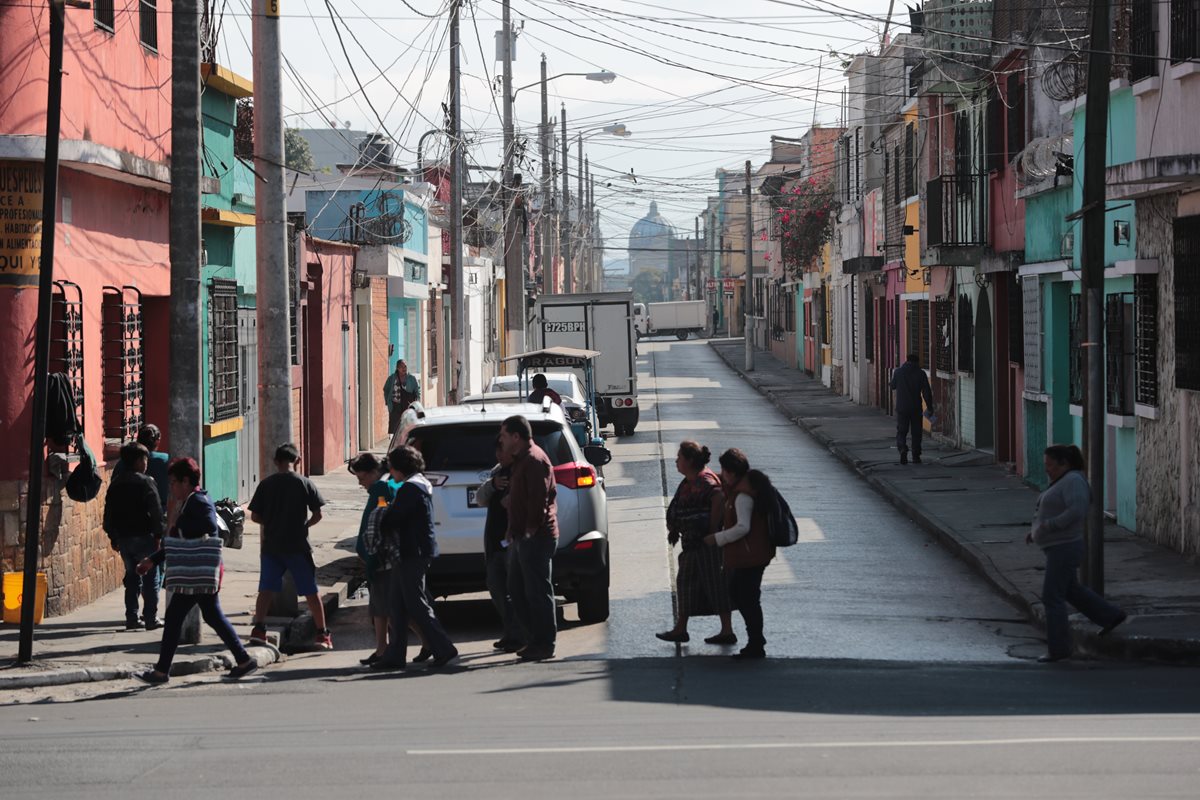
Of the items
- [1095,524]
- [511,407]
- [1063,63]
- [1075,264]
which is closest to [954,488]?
[1075,264]

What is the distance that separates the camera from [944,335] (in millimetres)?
32250

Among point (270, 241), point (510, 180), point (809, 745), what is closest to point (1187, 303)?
point (270, 241)

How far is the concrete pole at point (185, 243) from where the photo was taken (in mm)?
12773

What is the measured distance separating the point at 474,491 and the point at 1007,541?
747 cm

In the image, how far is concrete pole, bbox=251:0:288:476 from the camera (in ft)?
47.6

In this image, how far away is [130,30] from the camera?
1630 centimetres

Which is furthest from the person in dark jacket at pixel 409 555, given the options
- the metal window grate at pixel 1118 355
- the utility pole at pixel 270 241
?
the metal window grate at pixel 1118 355

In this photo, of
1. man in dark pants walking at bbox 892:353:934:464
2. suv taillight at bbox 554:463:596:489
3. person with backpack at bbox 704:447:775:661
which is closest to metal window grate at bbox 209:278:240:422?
suv taillight at bbox 554:463:596:489

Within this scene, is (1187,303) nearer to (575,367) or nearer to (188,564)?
(188,564)

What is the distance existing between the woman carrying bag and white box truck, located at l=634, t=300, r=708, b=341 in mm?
100684

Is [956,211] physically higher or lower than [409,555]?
higher

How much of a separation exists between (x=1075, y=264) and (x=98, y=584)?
12.1 meters

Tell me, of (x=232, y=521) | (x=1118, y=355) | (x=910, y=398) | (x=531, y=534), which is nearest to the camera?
(x=531, y=534)

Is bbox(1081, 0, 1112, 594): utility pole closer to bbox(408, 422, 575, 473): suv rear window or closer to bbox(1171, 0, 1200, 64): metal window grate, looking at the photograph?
bbox(1171, 0, 1200, 64): metal window grate
